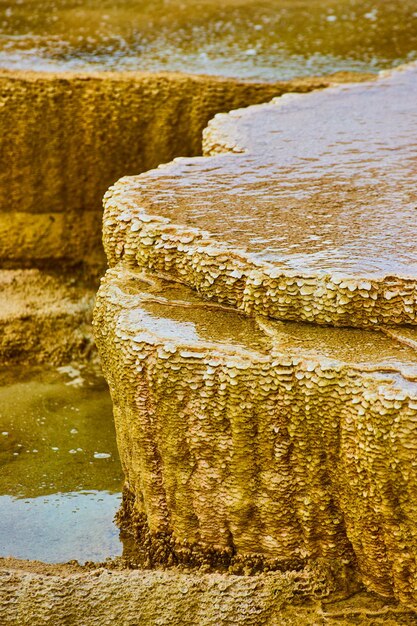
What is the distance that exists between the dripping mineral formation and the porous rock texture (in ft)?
3.59

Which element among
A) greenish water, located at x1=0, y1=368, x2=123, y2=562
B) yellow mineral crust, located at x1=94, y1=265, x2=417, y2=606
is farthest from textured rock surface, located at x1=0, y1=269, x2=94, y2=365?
yellow mineral crust, located at x1=94, y1=265, x2=417, y2=606

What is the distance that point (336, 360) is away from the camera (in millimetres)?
1830

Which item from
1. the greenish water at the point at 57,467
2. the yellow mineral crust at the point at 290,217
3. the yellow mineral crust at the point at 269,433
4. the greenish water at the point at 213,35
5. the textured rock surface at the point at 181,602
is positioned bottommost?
the greenish water at the point at 57,467

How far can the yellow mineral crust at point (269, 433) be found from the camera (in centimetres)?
180

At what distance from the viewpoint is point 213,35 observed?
12.9 ft

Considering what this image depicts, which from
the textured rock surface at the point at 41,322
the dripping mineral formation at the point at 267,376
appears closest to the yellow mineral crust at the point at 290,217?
the dripping mineral formation at the point at 267,376

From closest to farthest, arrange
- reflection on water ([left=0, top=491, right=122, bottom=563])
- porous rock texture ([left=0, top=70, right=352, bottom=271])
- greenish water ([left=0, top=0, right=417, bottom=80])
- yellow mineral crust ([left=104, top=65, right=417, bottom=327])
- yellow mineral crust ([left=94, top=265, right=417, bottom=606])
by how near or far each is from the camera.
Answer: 1. yellow mineral crust ([left=94, top=265, right=417, bottom=606])
2. yellow mineral crust ([left=104, top=65, right=417, bottom=327])
3. reflection on water ([left=0, top=491, right=122, bottom=563])
4. porous rock texture ([left=0, top=70, right=352, bottom=271])
5. greenish water ([left=0, top=0, right=417, bottom=80])

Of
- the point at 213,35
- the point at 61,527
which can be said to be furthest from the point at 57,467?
the point at 213,35

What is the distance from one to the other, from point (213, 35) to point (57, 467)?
1.95 m

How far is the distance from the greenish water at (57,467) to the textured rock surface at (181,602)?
0.30 metres

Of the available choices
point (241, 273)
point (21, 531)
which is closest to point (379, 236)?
point (241, 273)

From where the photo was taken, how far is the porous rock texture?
3.37m

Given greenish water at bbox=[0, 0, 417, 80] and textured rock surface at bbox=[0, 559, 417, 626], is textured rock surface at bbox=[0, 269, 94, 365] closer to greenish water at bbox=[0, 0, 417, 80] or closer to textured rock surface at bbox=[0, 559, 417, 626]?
greenish water at bbox=[0, 0, 417, 80]

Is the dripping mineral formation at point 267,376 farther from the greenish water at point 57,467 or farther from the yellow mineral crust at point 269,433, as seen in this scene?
the greenish water at point 57,467
